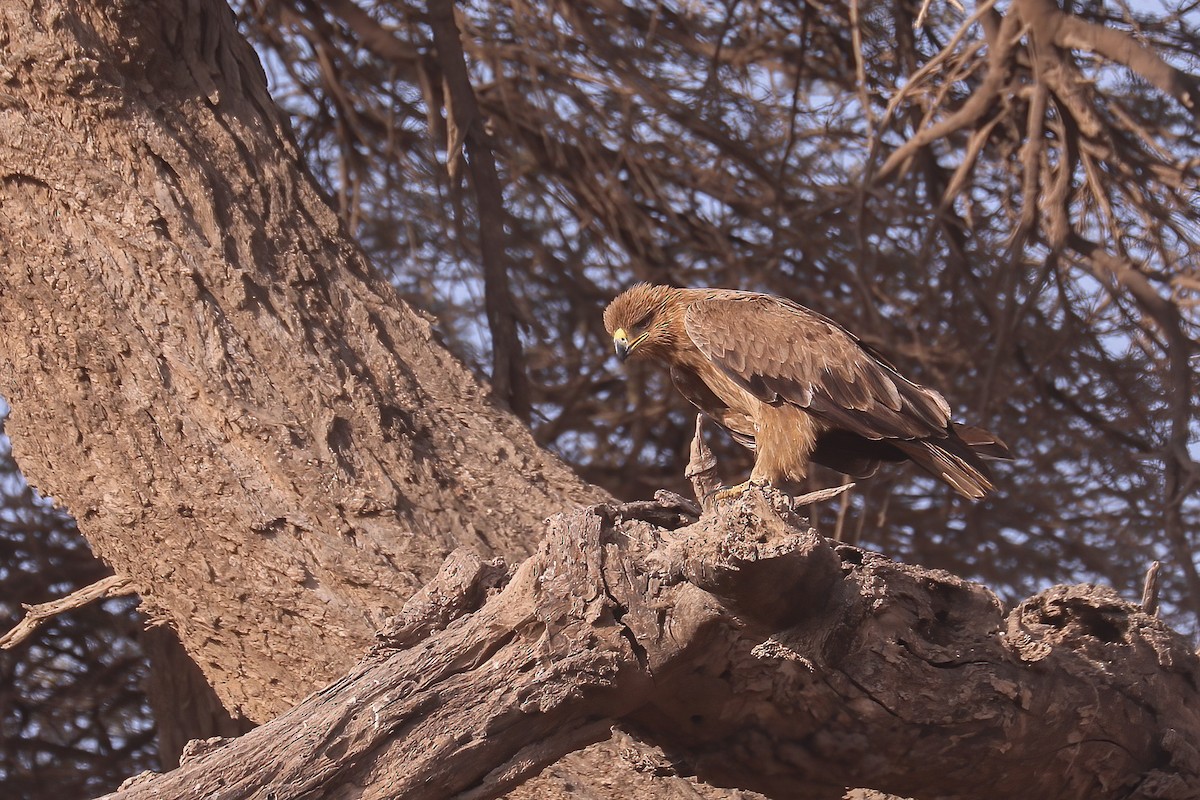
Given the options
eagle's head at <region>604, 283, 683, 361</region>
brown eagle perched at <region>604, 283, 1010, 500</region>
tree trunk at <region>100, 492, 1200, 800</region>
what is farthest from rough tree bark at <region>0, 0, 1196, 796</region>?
eagle's head at <region>604, 283, 683, 361</region>

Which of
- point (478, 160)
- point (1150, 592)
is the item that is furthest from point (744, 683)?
point (478, 160)

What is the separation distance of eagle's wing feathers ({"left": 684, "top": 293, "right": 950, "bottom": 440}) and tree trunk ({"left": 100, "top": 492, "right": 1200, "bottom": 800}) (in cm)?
109

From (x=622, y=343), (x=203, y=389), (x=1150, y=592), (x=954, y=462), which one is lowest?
(x=1150, y=592)

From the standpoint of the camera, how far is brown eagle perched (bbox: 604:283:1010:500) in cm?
433

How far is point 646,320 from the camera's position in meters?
5.09

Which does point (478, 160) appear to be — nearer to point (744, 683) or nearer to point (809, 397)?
point (809, 397)

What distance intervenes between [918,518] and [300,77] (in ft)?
14.3

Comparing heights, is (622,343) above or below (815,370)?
above

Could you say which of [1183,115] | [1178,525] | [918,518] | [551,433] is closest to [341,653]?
[1178,525]

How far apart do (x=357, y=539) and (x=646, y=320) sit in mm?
1785

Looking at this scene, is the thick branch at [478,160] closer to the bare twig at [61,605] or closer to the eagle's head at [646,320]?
the eagle's head at [646,320]

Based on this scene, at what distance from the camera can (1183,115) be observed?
6.51 metres

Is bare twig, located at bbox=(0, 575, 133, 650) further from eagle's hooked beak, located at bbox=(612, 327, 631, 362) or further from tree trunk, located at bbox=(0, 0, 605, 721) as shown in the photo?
eagle's hooked beak, located at bbox=(612, 327, 631, 362)

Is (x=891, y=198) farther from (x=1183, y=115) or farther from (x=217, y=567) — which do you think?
(x=217, y=567)
